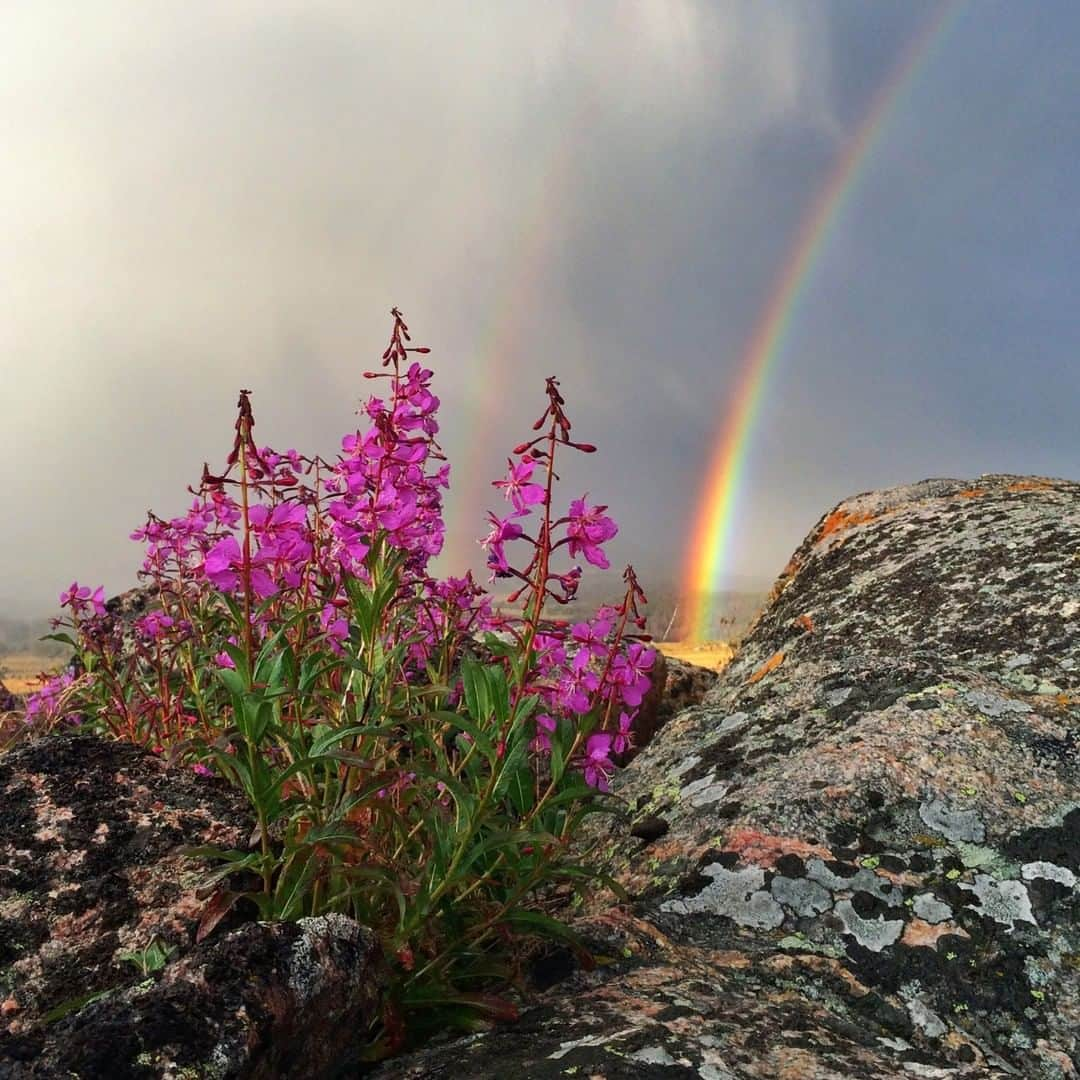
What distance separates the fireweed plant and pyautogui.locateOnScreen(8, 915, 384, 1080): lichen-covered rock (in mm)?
273

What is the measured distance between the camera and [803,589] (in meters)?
6.15

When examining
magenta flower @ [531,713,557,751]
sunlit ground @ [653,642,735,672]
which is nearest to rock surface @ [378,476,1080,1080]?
magenta flower @ [531,713,557,751]

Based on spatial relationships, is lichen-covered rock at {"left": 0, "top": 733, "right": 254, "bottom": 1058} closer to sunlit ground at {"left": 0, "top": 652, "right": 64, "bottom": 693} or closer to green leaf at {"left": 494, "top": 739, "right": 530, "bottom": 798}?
green leaf at {"left": 494, "top": 739, "right": 530, "bottom": 798}

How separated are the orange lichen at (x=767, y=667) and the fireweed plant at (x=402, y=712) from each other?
1.88 m

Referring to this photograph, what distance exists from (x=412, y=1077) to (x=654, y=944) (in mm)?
872

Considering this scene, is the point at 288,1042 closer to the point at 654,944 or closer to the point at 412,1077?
the point at 412,1077

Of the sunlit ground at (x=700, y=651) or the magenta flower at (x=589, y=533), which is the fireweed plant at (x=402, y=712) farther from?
the sunlit ground at (x=700, y=651)

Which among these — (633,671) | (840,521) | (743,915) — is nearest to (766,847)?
(743,915)

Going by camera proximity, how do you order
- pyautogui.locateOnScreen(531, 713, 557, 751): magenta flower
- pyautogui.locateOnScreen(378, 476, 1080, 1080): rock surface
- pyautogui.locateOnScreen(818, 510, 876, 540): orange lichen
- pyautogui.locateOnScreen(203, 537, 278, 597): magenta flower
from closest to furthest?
pyautogui.locateOnScreen(378, 476, 1080, 1080): rock surface < pyautogui.locateOnScreen(203, 537, 278, 597): magenta flower < pyautogui.locateOnScreen(531, 713, 557, 751): magenta flower < pyautogui.locateOnScreen(818, 510, 876, 540): orange lichen

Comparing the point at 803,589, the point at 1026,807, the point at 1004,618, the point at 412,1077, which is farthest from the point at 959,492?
the point at 412,1077

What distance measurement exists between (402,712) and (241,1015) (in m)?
1.04

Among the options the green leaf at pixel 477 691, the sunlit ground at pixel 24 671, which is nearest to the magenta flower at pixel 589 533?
the green leaf at pixel 477 691

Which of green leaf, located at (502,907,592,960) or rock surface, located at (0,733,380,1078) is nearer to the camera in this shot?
rock surface, located at (0,733,380,1078)

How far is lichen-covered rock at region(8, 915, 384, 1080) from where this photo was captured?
1564mm
